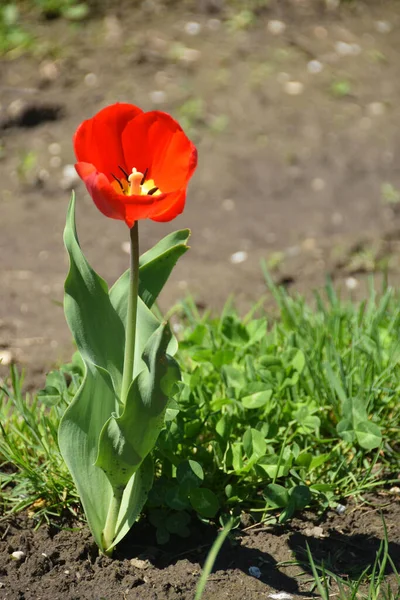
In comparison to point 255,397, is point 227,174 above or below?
below

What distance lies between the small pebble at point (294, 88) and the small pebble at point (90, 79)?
4.00 ft

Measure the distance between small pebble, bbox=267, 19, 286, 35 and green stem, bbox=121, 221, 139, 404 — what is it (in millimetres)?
4337

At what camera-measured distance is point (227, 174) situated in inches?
171

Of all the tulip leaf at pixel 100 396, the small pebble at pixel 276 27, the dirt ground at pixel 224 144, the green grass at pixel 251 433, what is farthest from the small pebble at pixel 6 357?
the small pebble at pixel 276 27

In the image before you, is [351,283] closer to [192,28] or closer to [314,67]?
[314,67]

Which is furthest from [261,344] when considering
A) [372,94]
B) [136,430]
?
[372,94]

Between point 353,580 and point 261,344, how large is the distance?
872 millimetres

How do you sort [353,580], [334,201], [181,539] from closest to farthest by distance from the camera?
[353,580] → [181,539] → [334,201]

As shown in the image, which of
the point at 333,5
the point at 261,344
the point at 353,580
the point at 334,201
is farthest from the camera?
the point at 333,5

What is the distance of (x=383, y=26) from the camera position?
5.65 m

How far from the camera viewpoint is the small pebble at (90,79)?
192 inches

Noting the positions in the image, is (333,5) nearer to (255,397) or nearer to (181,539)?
(255,397)

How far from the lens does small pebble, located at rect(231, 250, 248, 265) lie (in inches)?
146

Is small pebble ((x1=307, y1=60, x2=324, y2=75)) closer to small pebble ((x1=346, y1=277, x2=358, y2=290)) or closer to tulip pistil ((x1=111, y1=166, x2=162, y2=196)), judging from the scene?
small pebble ((x1=346, y1=277, x2=358, y2=290))
